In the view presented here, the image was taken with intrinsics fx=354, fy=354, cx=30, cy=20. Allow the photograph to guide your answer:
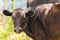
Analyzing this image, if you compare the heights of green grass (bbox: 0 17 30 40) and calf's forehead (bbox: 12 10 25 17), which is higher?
calf's forehead (bbox: 12 10 25 17)

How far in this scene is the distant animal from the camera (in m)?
8.91

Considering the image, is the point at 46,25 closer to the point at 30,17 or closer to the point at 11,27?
the point at 30,17

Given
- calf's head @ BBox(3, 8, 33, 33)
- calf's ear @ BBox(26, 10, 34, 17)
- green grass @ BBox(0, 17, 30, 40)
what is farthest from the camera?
green grass @ BBox(0, 17, 30, 40)

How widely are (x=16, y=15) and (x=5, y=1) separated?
407 cm

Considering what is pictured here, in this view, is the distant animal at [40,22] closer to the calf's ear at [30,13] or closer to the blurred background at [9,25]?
the calf's ear at [30,13]

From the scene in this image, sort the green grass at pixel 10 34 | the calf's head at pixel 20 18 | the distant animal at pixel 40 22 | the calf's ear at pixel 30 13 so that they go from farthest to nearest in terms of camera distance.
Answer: the green grass at pixel 10 34 → the calf's ear at pixel 30 13 → the calf's head at pixel 20 18 → the distant animal at pixel 40 22

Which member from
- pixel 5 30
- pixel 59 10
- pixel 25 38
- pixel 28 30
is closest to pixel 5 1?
pixel 5 30

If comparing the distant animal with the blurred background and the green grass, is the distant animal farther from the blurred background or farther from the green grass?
the blurred background

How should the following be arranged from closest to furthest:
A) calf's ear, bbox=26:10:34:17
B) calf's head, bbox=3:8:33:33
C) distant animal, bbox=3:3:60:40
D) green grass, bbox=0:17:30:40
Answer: distant animal, bbox=3:3:60:40, calf's head, bbox=3:8:33:33, calf's ear, bbox=26:10:34:17, green grass, bbox=0:17:30:40

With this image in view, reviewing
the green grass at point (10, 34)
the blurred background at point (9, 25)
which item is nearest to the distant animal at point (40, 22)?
the green grass at point (10, 34)

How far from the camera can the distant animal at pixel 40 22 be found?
8914 millimetres

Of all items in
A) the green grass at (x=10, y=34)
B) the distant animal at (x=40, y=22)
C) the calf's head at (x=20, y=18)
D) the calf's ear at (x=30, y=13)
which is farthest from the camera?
the green grass at (x=10, y=34)

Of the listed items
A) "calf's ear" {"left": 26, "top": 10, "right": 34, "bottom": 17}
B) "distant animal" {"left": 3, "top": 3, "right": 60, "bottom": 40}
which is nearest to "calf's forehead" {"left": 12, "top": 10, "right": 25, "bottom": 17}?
"distant animal" {"left": 3, "top": 3, "right": 60, "bottom": 40}

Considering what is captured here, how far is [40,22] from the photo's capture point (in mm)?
9227
